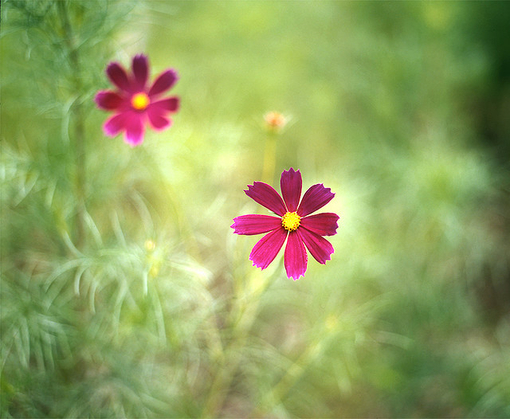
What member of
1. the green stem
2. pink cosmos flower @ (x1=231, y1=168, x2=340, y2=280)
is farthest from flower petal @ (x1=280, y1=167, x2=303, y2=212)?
the green stem

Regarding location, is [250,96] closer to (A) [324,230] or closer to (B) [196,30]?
(B) [196,30]

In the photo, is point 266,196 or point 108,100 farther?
point 108,100

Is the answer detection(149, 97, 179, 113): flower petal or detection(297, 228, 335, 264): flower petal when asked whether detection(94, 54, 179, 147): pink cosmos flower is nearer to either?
detection(149, 97, 179, 113): flower petal

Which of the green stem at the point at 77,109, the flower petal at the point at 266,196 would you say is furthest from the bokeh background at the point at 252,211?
the flower petal at the point at 266,196

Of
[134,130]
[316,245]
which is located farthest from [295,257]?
[134,130]

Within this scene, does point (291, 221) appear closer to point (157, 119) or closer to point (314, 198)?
point (314, 198)

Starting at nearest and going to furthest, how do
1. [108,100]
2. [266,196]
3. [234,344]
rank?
[266,196]
[108,100]
[234,344]
